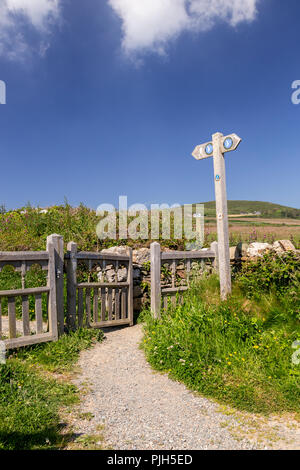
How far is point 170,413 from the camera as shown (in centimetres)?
402

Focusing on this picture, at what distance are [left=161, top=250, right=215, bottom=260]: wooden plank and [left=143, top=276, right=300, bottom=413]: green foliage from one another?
1211mm

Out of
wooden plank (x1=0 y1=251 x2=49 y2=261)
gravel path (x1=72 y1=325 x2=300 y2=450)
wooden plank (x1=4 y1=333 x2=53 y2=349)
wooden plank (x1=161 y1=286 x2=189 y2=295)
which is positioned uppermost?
wooden plank (x1=0 y1=251 x2=49 y2=261)

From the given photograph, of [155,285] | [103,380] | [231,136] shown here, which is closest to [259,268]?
[155,285]

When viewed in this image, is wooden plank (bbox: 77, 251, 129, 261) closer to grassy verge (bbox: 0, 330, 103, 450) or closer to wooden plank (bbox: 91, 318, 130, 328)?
wooden plank (bbox: 91, 318, 130, 328)

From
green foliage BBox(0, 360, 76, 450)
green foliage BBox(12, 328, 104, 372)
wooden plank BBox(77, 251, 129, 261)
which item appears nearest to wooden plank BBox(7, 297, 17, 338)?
green foliage BBox(12, 328, 104, 372)

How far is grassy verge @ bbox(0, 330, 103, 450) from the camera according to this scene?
131 inches

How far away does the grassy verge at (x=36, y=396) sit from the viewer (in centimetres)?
332

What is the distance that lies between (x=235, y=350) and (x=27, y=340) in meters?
3.48

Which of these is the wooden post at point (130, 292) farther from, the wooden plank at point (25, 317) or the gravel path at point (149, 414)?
the wooden plank at point (25, 317)

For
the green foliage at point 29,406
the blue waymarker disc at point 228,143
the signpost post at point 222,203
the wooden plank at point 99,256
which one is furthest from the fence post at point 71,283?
the blue waymarker disc at point 228,143

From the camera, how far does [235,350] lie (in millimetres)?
5113

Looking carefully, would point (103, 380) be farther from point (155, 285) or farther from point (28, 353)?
point (155, 285)

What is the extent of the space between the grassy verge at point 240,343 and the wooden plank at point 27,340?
181cm
